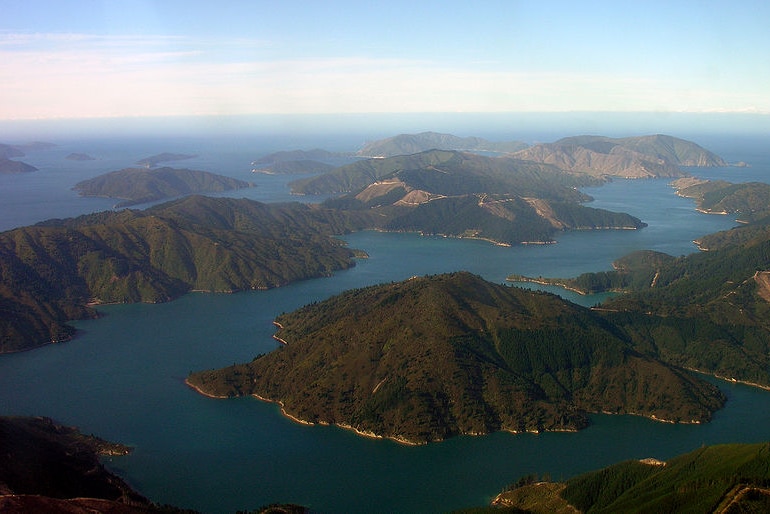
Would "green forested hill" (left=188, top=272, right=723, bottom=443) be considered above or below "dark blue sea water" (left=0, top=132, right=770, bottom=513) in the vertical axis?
above

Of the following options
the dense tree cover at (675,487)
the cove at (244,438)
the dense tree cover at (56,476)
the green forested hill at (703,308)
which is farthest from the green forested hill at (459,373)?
the dense tree cover at (56,476)

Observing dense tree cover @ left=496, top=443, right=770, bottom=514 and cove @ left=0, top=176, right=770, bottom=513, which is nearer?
dense tree cover @ left=496, top=443, right=770, bottom=514

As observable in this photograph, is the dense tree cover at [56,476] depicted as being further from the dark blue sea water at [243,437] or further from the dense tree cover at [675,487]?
the dense tree cover at [675,487]

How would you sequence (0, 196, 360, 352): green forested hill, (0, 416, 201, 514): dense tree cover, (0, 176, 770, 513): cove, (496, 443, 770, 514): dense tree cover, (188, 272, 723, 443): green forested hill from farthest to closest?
(0, 196, 360, 352): green forested hill < (188, 272, 723, 443): green forested hill < (0, 176, 770, 513): cove < (496, 443, 770, 514): dense tree cover < (0, 416, 201, 514): dense tree cover

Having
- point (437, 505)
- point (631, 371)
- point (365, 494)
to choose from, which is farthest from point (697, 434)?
point (365, 494)

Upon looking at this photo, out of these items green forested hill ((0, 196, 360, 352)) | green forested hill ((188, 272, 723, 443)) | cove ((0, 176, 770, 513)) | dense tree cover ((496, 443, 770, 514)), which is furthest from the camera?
green forested hill ((0, 196, 360, 352))

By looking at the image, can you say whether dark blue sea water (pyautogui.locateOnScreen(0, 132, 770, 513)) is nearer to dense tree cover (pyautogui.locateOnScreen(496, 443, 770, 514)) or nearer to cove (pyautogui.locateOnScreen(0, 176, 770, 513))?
cove (pyautogui.locateOnScreen(0, 176, 770, 513))

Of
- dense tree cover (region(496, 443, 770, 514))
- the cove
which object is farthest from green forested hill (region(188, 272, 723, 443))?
dense tree cover (region(496, 443, 770, 514))
